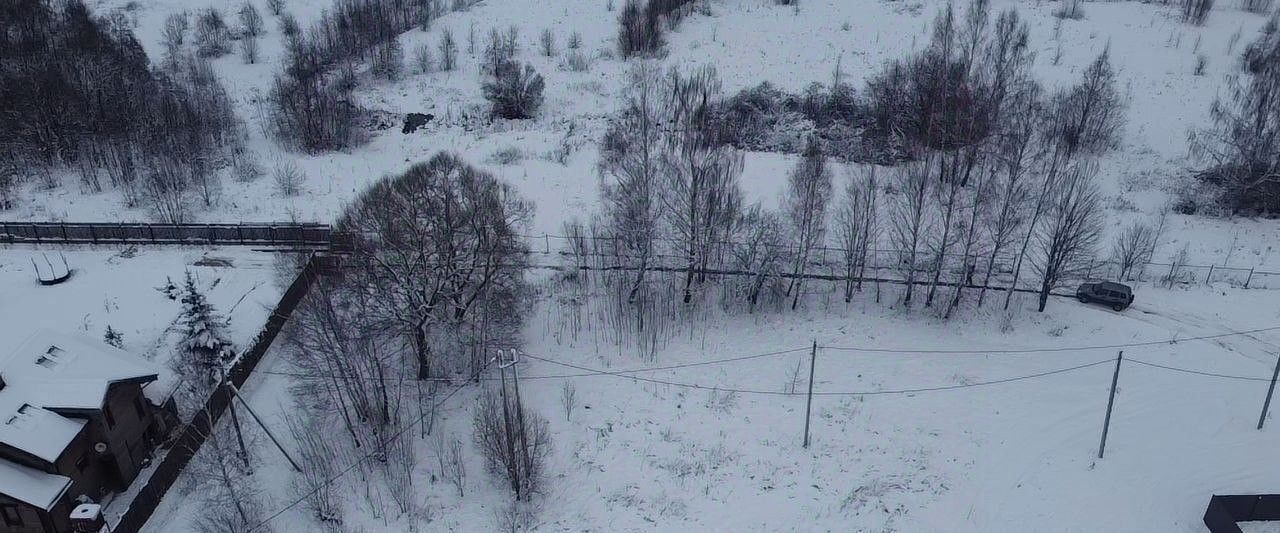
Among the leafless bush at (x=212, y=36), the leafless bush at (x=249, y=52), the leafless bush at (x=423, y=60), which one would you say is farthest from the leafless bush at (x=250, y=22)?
the leafless bush at (x=423, y=60)

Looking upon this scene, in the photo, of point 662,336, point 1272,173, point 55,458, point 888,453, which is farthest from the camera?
point 1272,173

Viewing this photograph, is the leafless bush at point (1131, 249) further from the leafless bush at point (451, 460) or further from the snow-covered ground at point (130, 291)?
the snow-covered ground at point (130, 291)

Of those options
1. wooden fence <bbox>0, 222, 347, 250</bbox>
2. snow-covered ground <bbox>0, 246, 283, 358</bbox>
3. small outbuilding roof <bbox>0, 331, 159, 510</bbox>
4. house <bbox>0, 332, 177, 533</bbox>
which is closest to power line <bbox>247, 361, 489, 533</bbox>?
house <bbox>0, 332, 177, 533</bbox>

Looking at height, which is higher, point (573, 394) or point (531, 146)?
point (531, 146)

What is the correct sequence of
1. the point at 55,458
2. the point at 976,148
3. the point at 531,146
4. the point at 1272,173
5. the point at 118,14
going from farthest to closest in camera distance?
1. the point at 118,14
2. the point at 531,146
3. the point at 1272,173
4. the point at 976,148
5. the point at 55,458

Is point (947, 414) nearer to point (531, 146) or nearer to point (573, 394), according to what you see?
point (573, 394)

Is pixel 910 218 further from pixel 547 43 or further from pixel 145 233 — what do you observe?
pixel 145 233

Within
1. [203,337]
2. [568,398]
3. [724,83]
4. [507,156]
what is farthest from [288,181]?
[724,83]

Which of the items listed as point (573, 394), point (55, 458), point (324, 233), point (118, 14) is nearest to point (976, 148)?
point (573, 394)
